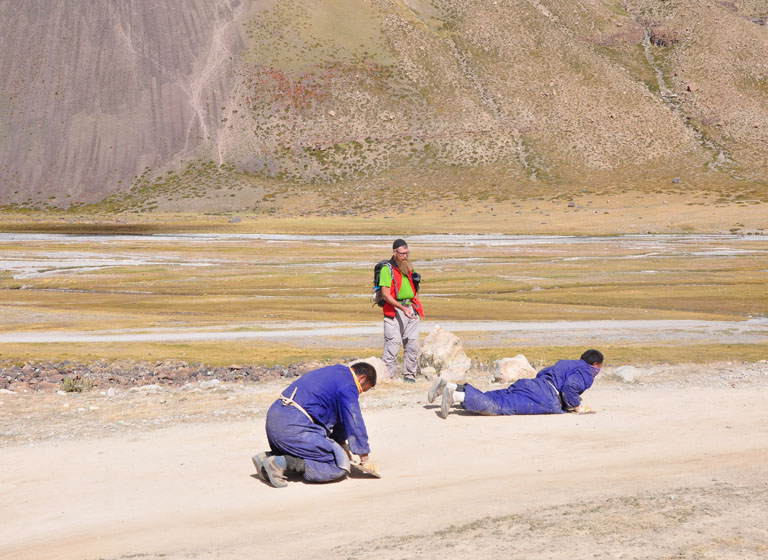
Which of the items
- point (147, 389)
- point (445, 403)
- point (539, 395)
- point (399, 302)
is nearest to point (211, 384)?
point (147, 389)

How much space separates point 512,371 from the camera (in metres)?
15.5

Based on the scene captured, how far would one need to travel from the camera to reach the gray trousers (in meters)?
14.9

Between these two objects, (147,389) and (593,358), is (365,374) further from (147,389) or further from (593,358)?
(147,389)

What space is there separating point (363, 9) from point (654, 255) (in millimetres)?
105496

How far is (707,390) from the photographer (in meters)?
14.6

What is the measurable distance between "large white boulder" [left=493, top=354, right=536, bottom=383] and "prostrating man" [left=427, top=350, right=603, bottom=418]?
2.56 metres

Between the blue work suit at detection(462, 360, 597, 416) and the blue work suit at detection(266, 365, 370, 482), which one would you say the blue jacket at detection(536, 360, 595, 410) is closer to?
the blue work suit at detection(462, 360, 597, 416)

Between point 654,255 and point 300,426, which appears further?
point 654,255

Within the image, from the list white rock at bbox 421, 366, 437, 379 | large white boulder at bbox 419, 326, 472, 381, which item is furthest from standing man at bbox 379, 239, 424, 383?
large white boulder at bbox 419, 326, 472, 381

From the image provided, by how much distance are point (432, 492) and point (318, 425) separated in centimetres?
147

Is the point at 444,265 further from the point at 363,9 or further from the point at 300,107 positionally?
the point at 363,9

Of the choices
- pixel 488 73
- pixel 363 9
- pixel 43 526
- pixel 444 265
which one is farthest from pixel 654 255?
pixel 363 9

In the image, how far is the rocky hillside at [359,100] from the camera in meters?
117

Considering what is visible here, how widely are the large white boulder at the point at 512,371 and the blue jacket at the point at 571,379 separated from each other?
8.62ft
